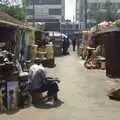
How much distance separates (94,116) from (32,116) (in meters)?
1.54

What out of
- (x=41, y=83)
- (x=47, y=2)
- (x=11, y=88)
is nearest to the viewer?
(x=11, y=88)

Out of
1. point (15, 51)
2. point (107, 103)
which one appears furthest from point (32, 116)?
point (15, 51)

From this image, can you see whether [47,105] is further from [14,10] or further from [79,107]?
[14,10]

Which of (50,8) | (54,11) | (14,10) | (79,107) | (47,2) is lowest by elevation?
(79,107)

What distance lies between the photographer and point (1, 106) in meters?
13.0

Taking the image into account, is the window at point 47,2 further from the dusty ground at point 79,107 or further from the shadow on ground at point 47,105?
the shadow on ground at point 47,105

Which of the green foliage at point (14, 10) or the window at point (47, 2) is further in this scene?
the window at point (47, 2)

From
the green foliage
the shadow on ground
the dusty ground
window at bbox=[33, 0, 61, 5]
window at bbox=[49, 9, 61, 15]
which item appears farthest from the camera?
window at bbox=[33, 0, 61, 5]

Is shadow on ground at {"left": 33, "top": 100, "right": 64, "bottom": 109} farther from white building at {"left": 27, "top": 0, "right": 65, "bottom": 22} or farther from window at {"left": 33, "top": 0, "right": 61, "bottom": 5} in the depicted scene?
window at {"left": 33, "top": 0, "right": 61, "bottom": 5}

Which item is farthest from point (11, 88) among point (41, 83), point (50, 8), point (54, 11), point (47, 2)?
point (47, 2)

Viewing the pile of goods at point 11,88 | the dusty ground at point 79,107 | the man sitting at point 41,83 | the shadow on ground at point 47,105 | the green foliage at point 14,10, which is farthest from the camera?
the green foliage at point 14,10

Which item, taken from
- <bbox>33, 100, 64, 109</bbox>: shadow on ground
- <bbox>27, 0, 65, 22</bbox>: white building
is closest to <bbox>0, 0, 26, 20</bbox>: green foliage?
<bbox>33, 100, 64, 109</bbox>: shadow on ground

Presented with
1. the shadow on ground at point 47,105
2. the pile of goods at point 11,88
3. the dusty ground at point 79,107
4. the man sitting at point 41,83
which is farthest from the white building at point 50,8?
the pile of goods at point 11,88

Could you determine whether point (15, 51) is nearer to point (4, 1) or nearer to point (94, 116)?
point (94, 116)
